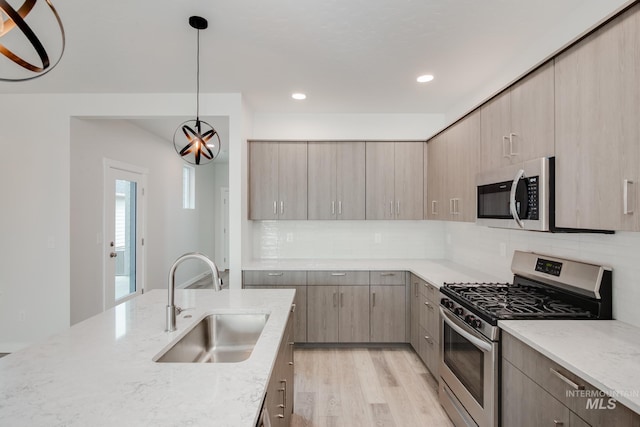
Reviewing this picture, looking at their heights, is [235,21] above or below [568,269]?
above

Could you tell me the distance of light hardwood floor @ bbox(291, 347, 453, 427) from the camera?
2.32 metres

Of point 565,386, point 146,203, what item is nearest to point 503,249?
point 565,386

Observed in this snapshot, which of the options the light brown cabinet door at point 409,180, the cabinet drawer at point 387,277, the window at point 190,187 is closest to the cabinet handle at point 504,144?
the light brown cabinet door at point 409,180

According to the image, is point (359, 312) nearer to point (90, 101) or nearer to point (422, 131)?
point (422, 131)

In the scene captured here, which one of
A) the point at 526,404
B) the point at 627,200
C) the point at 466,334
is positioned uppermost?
the point at 627,200

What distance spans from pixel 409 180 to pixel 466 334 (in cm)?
214

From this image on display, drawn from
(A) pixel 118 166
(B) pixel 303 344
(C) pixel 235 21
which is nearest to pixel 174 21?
(C) pixel 235 21

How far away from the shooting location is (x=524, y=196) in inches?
74.2

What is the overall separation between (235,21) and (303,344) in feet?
10.1

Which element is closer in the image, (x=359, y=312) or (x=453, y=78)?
(x=453, y=78)

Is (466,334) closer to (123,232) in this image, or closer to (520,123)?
(520,123)

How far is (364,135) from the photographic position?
4074 millimetres

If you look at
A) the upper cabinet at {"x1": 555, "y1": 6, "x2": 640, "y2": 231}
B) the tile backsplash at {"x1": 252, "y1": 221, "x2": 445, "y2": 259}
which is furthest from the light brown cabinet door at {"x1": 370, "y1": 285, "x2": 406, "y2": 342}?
the upper cabinet at {"x1": 555, "y1": 6, "x2": 640, "y2": 231}

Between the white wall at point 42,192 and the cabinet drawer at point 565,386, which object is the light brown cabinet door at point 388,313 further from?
the cabinet drawer at point 565,386
